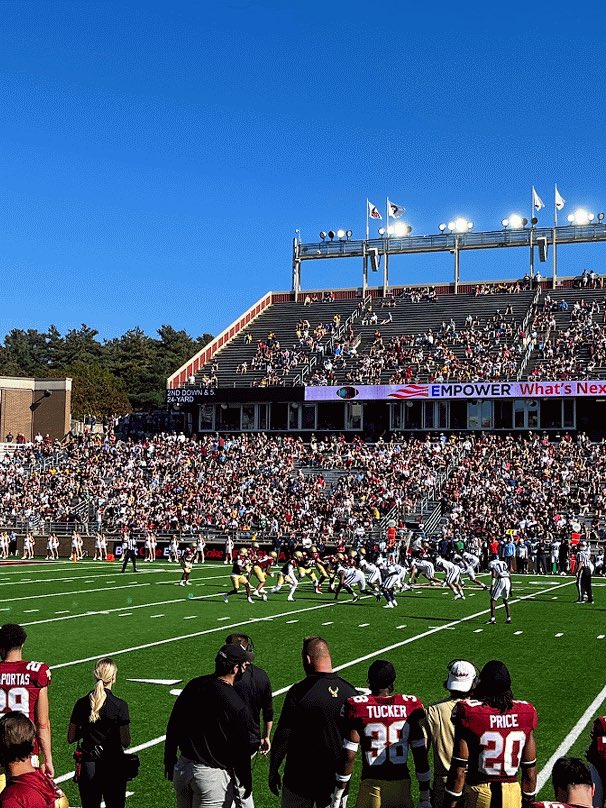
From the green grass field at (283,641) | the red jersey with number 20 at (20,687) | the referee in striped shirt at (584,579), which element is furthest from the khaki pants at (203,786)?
the referee in striped shirt at (584,579)

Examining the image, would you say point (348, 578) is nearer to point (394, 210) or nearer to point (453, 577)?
point (453, 577)

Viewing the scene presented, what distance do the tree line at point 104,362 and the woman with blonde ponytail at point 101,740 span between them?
82.0 m

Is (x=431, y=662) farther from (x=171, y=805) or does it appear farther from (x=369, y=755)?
(x=369, y=755)

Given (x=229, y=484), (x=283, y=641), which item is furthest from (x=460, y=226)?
(x=283, y=641)

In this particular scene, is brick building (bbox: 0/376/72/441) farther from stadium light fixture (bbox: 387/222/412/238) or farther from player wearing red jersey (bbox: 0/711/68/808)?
player wearing red jersey (bbox: 0/711/68/808)

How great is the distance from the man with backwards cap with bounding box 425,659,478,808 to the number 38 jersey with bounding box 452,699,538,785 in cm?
47

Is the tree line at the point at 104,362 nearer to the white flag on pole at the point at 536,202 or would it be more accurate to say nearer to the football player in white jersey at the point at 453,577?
the white flag on pole at the point at 536,202

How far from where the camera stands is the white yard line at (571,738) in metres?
9.55

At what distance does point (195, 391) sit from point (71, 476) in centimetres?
916

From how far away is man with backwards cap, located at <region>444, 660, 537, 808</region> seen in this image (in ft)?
19.2

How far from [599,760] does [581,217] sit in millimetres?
60517

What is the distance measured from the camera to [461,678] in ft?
21.0

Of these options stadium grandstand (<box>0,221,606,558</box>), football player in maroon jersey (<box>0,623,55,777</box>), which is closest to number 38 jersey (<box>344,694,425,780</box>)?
football player in maroon jersey (<box>0,623,55,777</box>)

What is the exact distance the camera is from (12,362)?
11319cm
